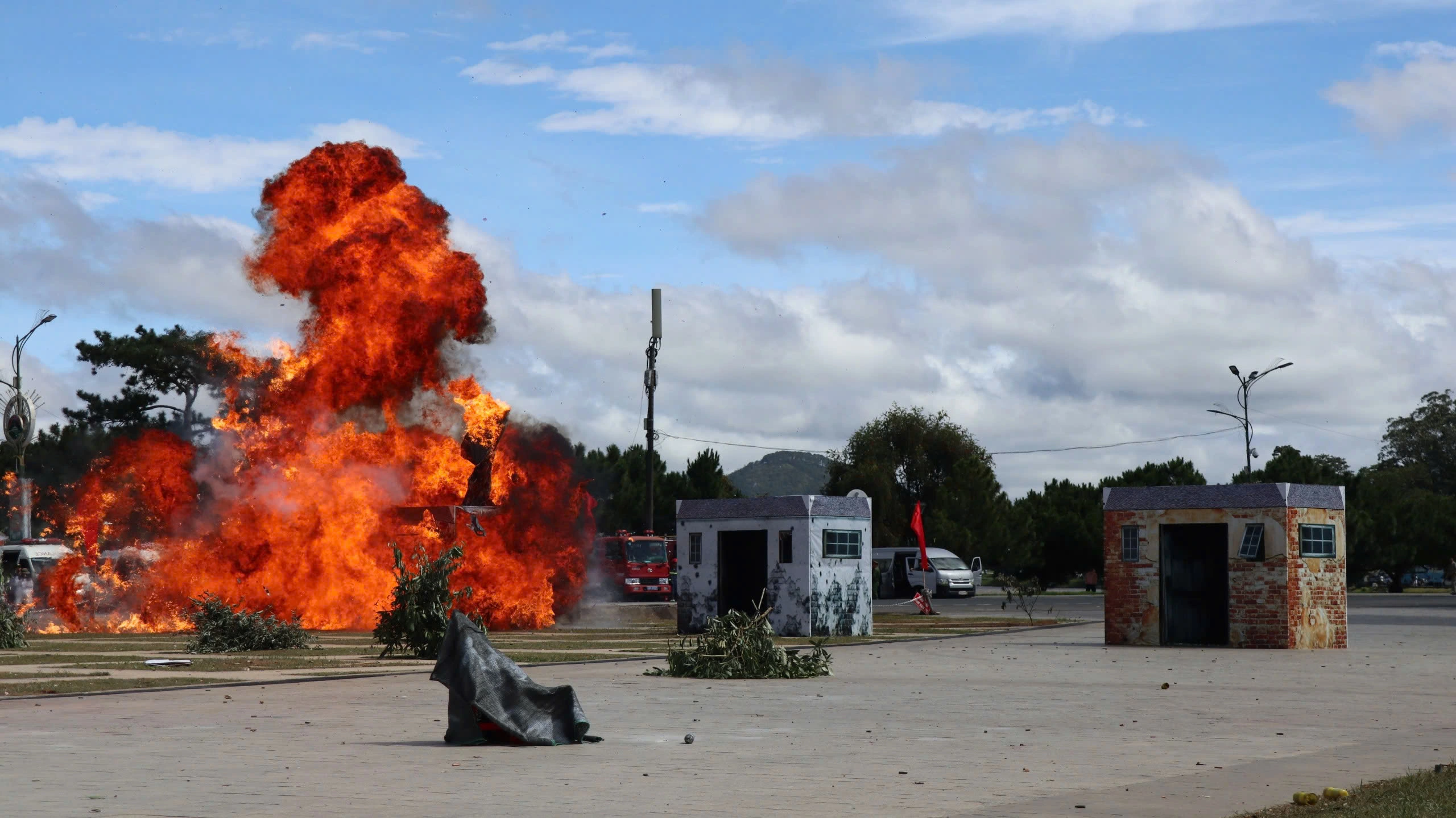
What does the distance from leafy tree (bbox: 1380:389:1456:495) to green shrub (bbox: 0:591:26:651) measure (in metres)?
125

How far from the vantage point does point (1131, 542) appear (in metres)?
30.7

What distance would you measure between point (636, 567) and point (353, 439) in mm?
15717

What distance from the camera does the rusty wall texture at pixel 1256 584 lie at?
2891 cm

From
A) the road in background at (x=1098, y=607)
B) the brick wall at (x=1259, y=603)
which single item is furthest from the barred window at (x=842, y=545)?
the brick wall at (x=1259, y=603)

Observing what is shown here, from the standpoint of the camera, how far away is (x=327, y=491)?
123ft

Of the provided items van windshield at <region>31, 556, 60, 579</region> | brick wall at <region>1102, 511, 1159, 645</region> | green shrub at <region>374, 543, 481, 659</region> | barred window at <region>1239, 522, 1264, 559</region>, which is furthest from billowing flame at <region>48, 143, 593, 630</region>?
barred window at <region>1239, 522, 1264, 559</region>

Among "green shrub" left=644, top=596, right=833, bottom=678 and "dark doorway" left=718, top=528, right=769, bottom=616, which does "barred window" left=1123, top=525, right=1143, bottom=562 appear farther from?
"green shrub" left=644, top=596, right=833, bottom=678

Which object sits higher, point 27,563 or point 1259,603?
point 27,563

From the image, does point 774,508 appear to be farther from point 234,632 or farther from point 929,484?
point 929,484

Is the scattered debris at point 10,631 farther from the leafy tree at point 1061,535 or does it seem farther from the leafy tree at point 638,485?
the leafy tree at point 1061,535

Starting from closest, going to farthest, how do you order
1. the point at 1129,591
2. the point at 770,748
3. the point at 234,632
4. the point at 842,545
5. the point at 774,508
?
the point at 770,748, the point at 234,632, the point at 1129,591, the point at 774,508, the point at 842,545

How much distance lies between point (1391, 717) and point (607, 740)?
25.1 ft

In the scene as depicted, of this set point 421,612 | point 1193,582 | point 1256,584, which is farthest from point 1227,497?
point 421,612

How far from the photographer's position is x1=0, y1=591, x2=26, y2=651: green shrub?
98.5 ft
